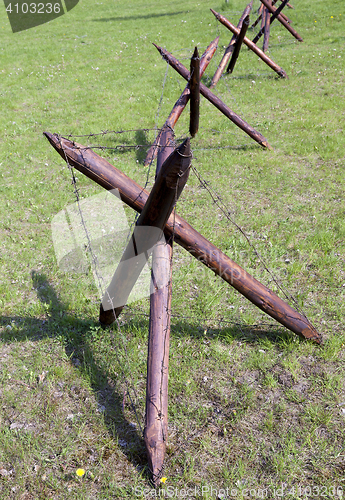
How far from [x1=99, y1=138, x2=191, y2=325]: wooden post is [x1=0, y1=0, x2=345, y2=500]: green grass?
0.72m

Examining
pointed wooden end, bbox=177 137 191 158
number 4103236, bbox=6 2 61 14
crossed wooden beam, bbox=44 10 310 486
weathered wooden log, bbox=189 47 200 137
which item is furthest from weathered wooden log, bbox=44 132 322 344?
number 4103236, bbox=6 2 61 14

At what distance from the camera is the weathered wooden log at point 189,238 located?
2.82 m

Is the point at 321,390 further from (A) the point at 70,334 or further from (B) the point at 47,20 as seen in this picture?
(B) the point at 47,20

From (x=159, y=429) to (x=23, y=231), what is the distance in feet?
13.3

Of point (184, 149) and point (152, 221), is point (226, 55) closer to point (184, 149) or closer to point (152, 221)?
point (152, 221)

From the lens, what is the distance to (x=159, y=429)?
2.65 m

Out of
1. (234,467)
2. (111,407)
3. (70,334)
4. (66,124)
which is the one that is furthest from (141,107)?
(234,467)

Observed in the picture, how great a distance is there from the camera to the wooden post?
2309mm

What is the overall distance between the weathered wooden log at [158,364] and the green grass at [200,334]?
1.06ft

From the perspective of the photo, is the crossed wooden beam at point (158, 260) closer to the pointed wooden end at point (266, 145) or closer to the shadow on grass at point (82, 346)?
the shadow on grass at point (82, 346)

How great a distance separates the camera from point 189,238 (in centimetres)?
318

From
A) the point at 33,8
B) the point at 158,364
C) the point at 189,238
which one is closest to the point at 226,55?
the point at 189,238

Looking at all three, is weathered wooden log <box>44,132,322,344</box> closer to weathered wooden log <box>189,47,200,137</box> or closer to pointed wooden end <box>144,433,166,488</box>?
pointed wooden end <box>144,433,166,488</box>

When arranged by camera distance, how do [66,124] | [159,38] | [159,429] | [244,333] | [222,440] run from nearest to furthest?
[159,429] → [222,440] → [244,333] → [66,124] → [159,38]
